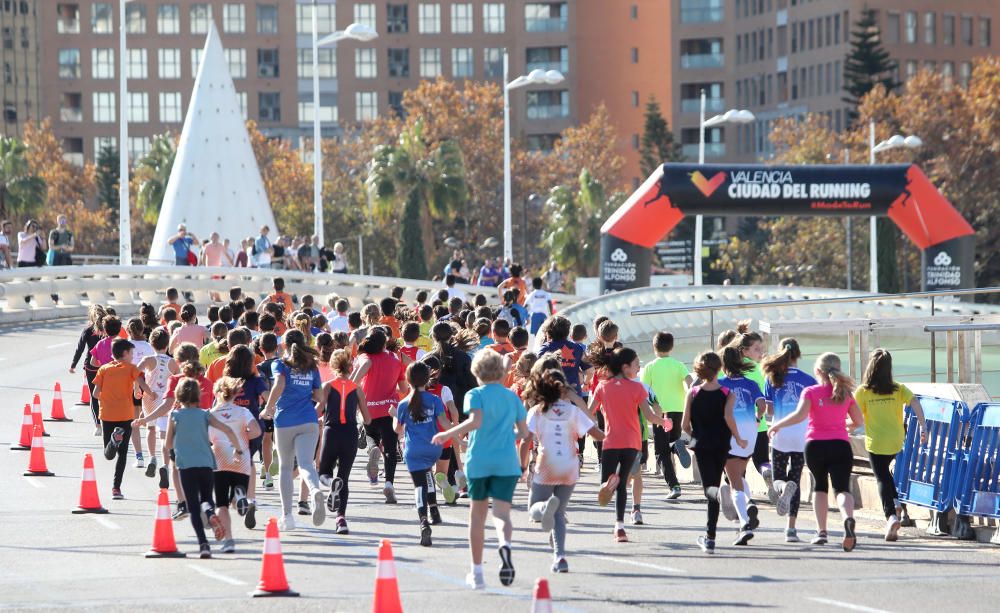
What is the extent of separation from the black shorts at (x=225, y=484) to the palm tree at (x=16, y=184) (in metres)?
82.0

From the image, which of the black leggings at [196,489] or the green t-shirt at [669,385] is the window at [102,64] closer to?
the green t-shirt at [669,385]

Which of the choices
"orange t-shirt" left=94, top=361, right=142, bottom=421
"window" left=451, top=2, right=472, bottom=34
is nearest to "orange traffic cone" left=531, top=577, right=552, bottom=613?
"orange t-shirt" left=94, top=361, right=142, bottom=421

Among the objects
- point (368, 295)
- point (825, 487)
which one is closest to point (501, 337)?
point (825, 487)

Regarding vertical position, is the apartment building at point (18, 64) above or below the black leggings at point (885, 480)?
above

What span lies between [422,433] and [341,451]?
1044 millimetres

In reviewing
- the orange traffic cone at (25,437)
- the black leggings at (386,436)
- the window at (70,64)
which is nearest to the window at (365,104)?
the window at (70,64)

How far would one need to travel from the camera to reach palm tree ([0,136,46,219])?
308 ft

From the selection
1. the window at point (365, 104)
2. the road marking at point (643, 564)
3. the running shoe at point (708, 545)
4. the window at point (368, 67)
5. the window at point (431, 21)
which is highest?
the window at point (431, 21)

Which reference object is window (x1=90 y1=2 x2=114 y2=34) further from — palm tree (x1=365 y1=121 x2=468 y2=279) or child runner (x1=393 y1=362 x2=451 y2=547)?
child runner (x1=393 y1=362 x2=451 y2=547)

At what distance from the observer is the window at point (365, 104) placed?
12038 centimetres

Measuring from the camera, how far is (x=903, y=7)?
101500mm

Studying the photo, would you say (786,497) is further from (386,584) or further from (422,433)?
(386,584)

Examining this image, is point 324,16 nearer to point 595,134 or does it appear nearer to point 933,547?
point 595,134

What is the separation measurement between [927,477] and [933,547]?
3.21 ft
